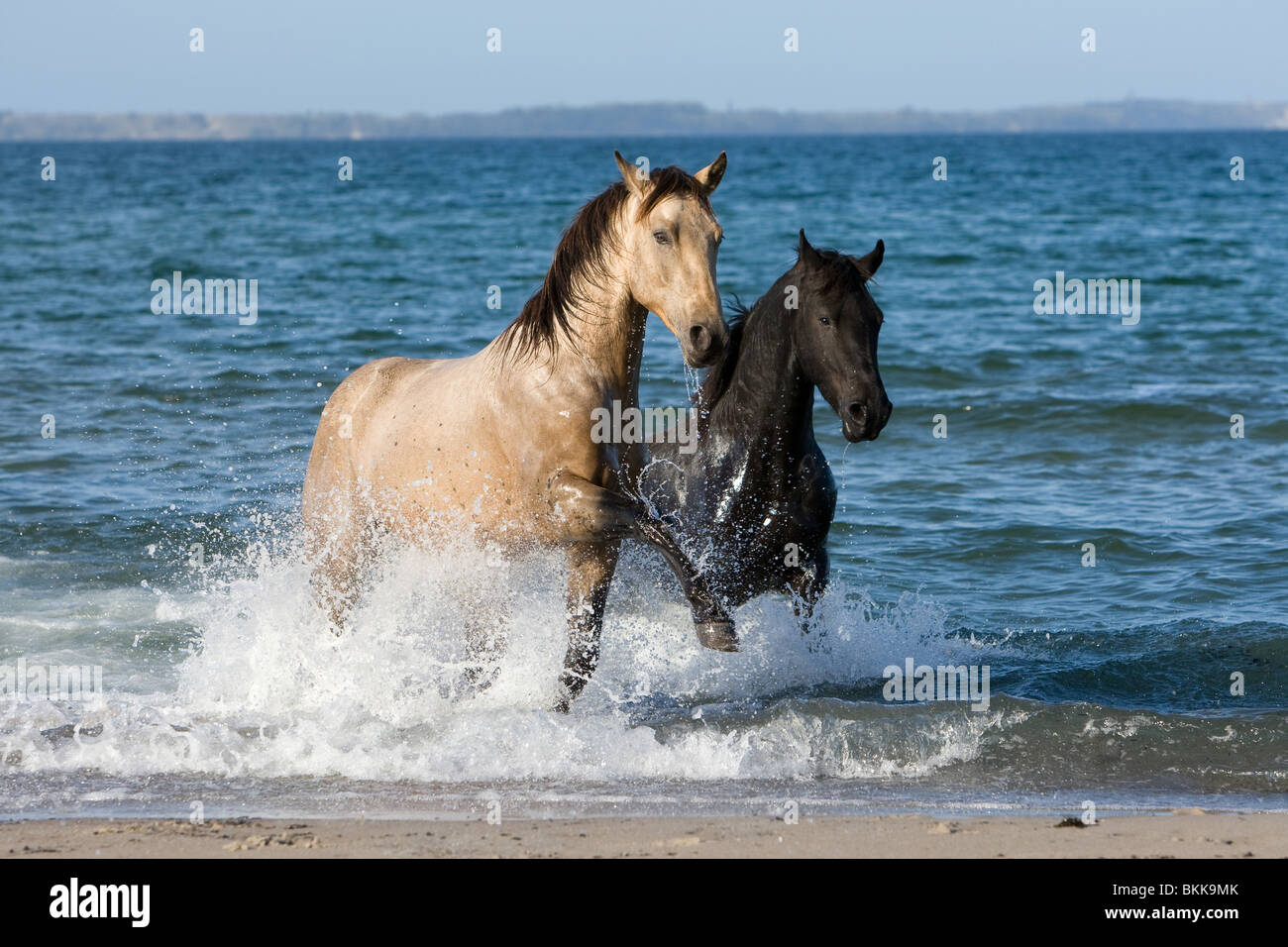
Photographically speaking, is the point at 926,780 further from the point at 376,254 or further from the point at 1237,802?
the point at 376,254

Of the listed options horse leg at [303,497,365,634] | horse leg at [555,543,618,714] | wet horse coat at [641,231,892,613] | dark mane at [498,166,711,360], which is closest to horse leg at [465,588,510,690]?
horse leg at [555,543,618,714]

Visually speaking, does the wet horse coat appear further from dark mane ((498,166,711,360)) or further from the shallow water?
dark mane ((498,166,711,360))

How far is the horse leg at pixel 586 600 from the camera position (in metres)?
5.50

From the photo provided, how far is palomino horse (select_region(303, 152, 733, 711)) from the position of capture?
5.11 m

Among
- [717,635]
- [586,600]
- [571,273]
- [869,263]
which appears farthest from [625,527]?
[869,263]

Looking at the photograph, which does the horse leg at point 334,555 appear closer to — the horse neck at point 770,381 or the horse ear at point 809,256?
the horse neck at point 770,381

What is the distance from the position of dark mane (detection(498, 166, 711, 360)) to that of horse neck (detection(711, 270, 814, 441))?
1069 mm

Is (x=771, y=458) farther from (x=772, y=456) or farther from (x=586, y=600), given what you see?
(x=586, y=600)

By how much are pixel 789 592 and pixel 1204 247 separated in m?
22.7

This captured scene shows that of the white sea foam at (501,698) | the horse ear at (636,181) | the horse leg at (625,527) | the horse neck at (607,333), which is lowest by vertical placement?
the white sea foam at (501,698)

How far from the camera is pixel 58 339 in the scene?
17.2 metres

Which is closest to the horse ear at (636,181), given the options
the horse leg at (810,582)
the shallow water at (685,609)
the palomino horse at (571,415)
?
the palomino horse at (571,415)

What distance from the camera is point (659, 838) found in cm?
433
